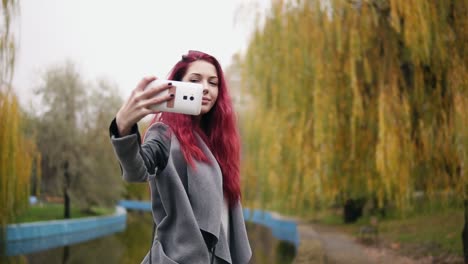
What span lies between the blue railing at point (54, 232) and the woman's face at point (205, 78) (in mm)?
6987

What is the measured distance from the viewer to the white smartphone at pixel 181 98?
1119 mm

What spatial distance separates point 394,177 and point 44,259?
22.2 feet

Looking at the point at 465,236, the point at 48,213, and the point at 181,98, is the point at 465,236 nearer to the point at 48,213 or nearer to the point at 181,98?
the point at 181,98

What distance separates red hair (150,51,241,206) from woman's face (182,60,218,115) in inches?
0.8

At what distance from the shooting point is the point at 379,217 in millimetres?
10070

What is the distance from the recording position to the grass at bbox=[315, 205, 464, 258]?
596cm

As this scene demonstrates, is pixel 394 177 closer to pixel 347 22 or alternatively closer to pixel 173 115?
pixel 347 22

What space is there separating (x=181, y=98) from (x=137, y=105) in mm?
117

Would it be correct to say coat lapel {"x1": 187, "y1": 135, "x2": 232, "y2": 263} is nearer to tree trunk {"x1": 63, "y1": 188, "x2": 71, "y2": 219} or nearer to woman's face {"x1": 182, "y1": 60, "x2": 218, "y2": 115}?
woman's face {"x1": 182, "y1": 60, "x2": 218, "y2": 115}

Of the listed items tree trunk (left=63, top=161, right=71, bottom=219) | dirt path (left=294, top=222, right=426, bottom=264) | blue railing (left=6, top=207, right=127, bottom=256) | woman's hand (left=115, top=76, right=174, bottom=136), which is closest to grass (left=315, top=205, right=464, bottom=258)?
dirt path (left=294, top=222, right=426, bottom=264)

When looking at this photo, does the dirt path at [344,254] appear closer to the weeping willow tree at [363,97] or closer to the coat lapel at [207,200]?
the weeping willow tree at [363,97]

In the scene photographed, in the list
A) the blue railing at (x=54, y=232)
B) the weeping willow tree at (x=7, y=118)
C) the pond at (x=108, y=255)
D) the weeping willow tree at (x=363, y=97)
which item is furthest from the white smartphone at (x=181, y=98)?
the pond at (x=108, y=255)

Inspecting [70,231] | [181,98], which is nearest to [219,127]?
[181,98]

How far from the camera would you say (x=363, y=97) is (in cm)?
567
